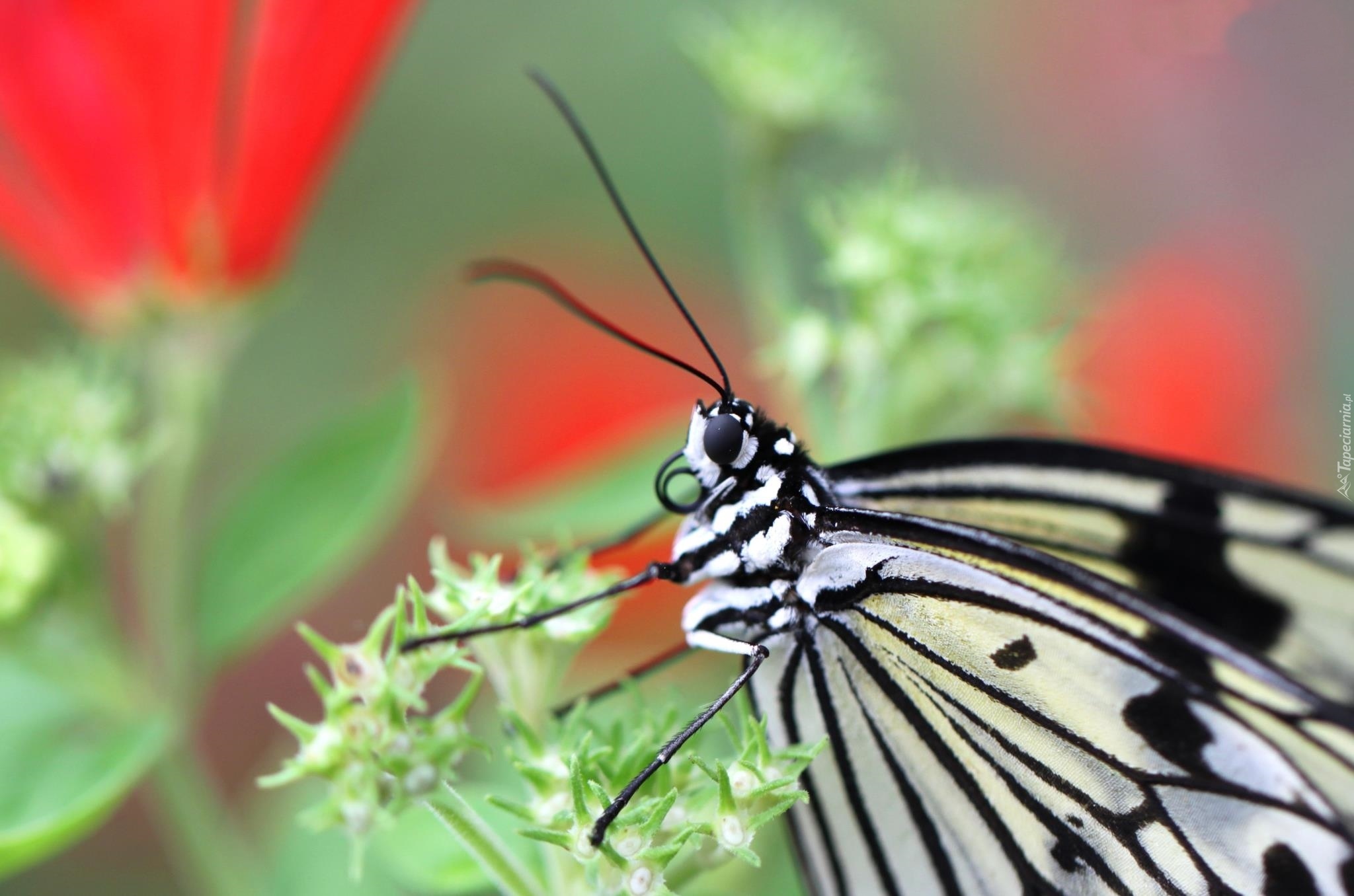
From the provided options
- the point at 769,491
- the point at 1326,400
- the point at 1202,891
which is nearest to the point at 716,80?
the point at 769,491

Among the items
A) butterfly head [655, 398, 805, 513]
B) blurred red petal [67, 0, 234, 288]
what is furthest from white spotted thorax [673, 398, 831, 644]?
blurred red petal [67, 0, 234, 288]

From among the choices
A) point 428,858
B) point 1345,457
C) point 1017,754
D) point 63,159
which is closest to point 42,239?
point 63,159

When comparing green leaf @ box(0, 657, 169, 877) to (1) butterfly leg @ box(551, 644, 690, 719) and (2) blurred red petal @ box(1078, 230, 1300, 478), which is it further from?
(2) blurred red petal @ box(1078, 230, 1300, 478)

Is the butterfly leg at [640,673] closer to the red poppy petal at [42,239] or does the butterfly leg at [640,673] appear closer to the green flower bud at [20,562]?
the green flower bud at [20,562]

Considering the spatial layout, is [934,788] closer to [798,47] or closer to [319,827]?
[319,827]

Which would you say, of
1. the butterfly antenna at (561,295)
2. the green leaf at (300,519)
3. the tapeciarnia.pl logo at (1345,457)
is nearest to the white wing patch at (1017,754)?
the butterfly antenna at (561,295)

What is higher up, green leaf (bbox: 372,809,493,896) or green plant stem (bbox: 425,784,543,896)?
green leaf (bbox: 372,809,493,896)

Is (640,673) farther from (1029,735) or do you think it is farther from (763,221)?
(763,221)
